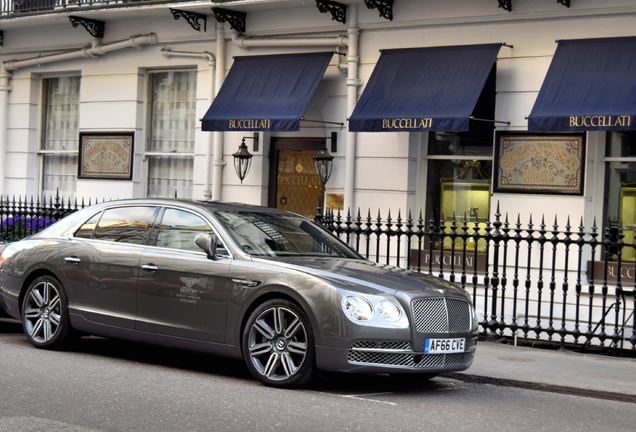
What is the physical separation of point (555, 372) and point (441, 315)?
76.1 inches

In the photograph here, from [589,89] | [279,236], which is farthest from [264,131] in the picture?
[279,236]

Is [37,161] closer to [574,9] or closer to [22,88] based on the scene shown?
[22,88]

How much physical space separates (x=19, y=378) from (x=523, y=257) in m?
7.49

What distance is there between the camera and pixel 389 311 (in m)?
6.86

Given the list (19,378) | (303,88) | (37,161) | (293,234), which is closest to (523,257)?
(303,88)

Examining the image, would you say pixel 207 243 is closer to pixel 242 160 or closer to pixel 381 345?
pixel 381 345

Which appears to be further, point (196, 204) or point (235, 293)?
point (196, 204)

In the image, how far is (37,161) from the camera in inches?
701

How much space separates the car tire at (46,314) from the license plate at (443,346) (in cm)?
365

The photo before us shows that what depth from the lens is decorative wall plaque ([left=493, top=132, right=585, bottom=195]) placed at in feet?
38.8

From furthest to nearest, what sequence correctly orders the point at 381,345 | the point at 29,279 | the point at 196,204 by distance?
the point at 29,279
the point at 196,204
the point at 381,345

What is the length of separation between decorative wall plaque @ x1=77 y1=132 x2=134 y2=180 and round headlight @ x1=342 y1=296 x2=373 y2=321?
33.1 feet

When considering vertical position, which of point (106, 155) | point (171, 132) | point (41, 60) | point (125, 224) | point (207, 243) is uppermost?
point (41, 60)

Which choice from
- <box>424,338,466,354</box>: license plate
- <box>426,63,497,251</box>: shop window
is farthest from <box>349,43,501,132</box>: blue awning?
<box>424,338,466,354</box>: license plate
